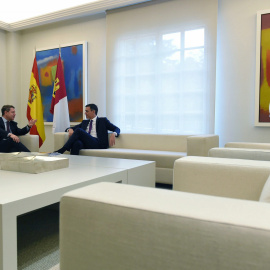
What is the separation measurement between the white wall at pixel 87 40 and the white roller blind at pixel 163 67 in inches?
11.3

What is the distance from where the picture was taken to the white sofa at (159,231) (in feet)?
1.81

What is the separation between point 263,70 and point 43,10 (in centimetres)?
428

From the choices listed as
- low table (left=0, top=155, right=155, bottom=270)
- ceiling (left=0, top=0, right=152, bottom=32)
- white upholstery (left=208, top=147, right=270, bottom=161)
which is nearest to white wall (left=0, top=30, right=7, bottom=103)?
ceiling (left=0, top=0, right=152, bottom=32)

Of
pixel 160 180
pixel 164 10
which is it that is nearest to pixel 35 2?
pixel 164 10

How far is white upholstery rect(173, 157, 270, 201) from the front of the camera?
1386 millimetres

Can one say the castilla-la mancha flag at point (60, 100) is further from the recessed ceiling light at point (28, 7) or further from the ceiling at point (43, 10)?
the recessed ceiling light at point (28, 7)

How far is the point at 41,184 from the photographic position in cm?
168

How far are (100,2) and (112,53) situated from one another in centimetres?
86

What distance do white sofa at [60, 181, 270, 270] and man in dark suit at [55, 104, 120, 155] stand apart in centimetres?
341

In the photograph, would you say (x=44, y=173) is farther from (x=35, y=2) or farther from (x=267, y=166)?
(x=35, y=2)

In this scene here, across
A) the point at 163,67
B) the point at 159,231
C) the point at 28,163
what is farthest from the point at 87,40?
the point at 159,231

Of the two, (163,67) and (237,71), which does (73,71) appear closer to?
(163,67)

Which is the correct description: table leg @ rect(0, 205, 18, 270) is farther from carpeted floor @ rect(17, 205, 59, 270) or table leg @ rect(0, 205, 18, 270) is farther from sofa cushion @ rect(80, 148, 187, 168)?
sofa cushion @ rect(80, 148, 187, 168)

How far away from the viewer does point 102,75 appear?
5.30 meters
